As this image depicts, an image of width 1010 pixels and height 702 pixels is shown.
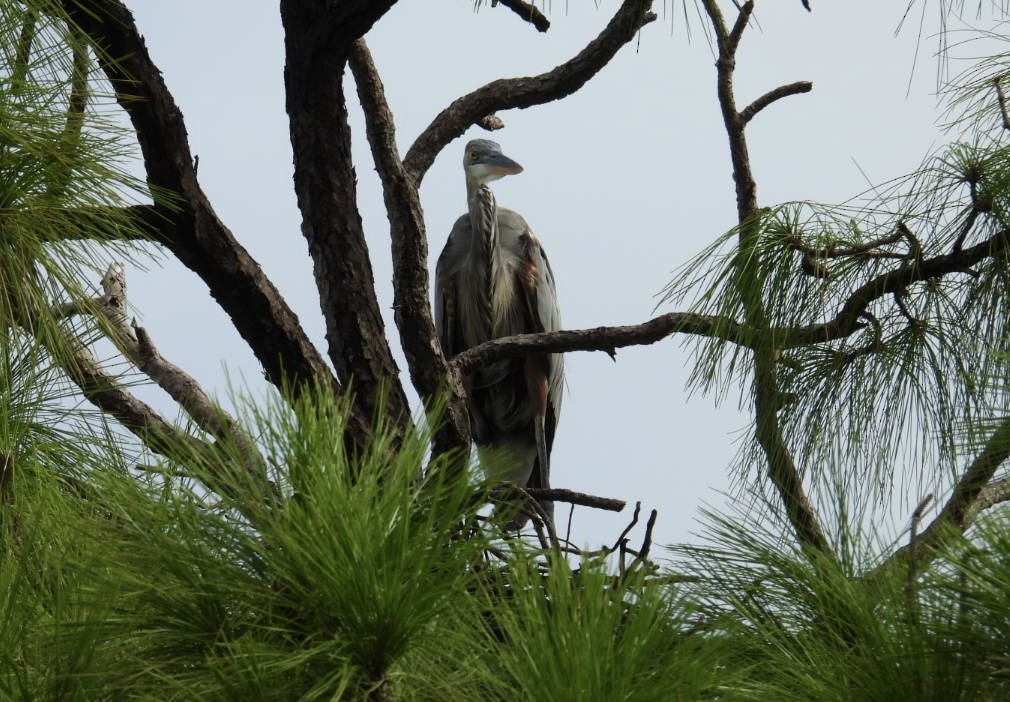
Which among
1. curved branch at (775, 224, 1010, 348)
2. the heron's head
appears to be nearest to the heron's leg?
the heron's head

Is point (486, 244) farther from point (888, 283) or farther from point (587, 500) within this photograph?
point (888, 283)

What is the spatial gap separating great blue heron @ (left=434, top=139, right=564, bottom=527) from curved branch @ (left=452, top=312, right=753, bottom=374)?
1.52m

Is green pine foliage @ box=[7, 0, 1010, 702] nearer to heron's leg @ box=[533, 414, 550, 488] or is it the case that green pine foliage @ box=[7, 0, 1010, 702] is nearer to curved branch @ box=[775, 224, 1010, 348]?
curved branch @ box=[775, 224, 1010, 348]

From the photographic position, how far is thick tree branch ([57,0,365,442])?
1.75m

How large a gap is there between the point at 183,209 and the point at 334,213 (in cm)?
24

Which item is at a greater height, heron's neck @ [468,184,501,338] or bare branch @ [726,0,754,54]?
heron's neck @ [468,184,501,338]

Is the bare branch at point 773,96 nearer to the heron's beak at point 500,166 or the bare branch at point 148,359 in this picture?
the bare branch at point 148,359

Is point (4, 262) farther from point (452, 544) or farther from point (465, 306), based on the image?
Answer: point (465, 306)

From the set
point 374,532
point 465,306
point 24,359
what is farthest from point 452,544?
point 465,306

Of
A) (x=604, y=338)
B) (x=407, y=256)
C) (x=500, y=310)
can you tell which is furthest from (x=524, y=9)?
(x=500, y=310)

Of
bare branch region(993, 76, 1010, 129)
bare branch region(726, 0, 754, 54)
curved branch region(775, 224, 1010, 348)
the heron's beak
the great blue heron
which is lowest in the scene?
curved branch region(775, 224, 1010, 348)

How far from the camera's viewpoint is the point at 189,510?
1.06 metres

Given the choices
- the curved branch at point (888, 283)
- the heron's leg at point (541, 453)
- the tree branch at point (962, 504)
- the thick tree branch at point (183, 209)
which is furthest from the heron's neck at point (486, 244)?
the tree branch at point (962, 504)

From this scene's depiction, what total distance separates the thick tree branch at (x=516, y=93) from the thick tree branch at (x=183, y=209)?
52cm
